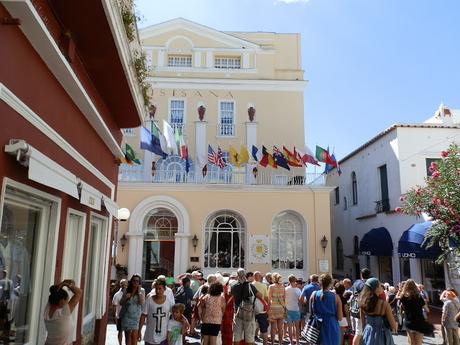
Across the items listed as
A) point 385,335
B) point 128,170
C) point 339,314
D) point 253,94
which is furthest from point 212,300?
point 253,94

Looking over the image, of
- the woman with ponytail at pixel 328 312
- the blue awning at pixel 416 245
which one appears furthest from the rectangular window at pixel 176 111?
the woman with ponytail at pixel 328 312

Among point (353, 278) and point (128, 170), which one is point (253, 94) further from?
point (353, 278)

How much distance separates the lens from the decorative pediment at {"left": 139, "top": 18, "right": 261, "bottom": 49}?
22641 millimetres

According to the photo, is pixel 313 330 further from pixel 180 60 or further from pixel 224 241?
pixel 180 60

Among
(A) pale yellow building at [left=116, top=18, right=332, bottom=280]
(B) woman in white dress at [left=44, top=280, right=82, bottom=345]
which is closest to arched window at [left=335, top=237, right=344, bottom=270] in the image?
(A) pale yellow building at [left=116, top=18, right=332, bottom=280]

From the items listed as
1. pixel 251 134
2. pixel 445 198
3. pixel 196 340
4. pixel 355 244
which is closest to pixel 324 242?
pixel 355 244

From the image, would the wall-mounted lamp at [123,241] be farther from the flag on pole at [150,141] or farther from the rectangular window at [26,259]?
the rectangular window at [26,259]

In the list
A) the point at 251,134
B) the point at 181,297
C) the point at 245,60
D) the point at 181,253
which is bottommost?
the point at 181,297

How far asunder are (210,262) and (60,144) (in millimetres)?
13729

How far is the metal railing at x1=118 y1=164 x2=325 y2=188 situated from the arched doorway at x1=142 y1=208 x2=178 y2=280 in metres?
1.58

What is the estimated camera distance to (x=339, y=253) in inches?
1021

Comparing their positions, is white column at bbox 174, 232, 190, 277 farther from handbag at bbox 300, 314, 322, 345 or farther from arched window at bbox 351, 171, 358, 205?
handbag at bbox 300, 314, 322, 345

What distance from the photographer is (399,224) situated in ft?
59.5

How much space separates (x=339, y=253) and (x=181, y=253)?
1235cm
